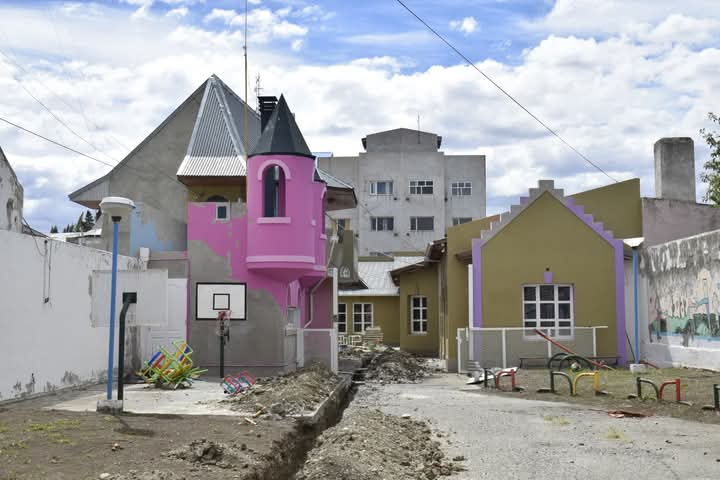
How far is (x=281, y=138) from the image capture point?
2198 centimetres

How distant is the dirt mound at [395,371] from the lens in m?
23.3

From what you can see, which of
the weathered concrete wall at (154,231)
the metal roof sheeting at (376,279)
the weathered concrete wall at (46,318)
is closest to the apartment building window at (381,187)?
the metal roof sheeting at (376,279)

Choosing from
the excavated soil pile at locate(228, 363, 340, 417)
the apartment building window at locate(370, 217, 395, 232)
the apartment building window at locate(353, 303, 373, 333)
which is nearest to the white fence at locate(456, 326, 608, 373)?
the excavated soil pile at locate(228, 363, 340, 417)

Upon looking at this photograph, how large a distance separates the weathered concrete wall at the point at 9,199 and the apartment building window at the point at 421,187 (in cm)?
4753

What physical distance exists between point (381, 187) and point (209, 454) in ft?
Answer: 182

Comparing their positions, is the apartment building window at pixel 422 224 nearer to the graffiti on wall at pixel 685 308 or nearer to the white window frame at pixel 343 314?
the white window frame at pixel 343 314

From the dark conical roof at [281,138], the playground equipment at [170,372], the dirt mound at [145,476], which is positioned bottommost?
the dirt mound at [145,476]

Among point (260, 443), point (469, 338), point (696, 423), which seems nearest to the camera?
point (260, 443)

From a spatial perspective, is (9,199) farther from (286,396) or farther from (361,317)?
(361,317)

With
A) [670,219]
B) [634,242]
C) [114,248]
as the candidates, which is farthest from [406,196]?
[114,248]

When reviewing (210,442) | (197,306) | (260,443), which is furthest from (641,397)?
(197,306)

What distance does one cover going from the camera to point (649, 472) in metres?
9.46

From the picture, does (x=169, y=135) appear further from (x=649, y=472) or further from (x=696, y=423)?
(x=649, y=472)

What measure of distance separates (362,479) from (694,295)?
14496mm
